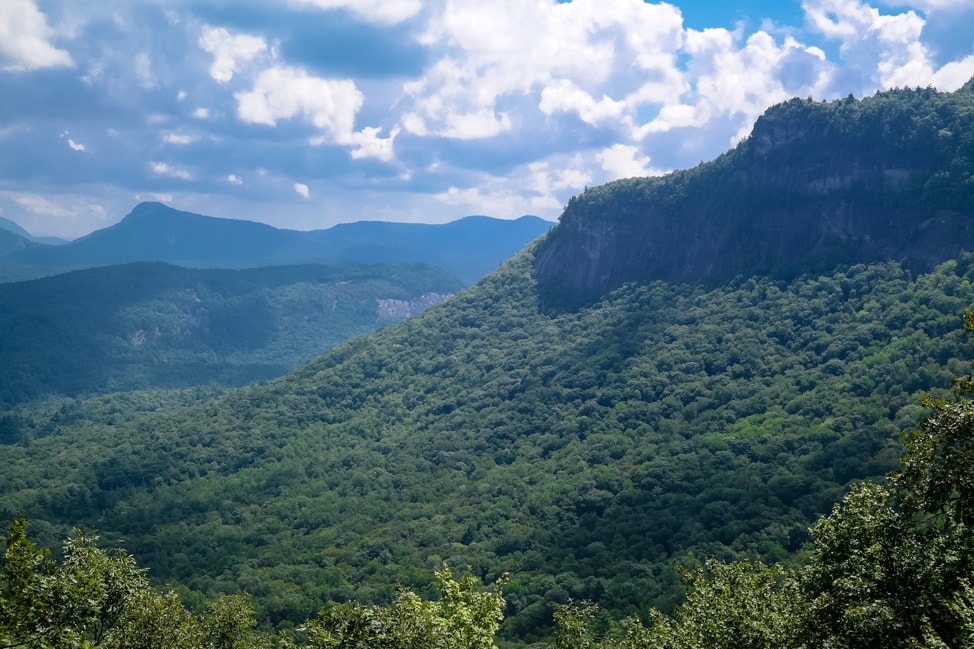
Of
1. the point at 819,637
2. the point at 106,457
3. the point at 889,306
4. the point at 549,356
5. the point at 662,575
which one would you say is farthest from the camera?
the point at 549,356

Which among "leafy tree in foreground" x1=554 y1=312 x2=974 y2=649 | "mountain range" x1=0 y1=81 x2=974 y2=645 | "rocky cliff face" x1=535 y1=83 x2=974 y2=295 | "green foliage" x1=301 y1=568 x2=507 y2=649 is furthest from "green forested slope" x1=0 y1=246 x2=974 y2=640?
"green foliage" x1=301 y1=568 x2=507 y2=649

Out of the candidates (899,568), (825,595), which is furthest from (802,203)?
(825,595)

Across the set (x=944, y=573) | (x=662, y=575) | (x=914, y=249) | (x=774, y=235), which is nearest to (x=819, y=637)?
(x=944, y=573)

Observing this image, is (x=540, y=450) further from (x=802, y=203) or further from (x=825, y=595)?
(x=825, y=595)

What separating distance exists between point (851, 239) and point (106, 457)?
15830cm

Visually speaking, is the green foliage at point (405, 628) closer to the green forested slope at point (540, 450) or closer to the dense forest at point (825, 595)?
the dense forest at point (825, 595)

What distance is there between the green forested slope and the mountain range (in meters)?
0.52

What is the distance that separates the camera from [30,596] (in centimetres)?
2227

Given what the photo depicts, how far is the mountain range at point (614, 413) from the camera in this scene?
95.8m

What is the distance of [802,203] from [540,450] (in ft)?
246

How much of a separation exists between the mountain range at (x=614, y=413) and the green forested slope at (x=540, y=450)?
520 millimetres

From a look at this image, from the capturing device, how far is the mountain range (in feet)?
314

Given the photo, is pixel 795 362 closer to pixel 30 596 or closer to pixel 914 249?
pixel 914 249

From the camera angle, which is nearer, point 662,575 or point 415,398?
point 662,575
